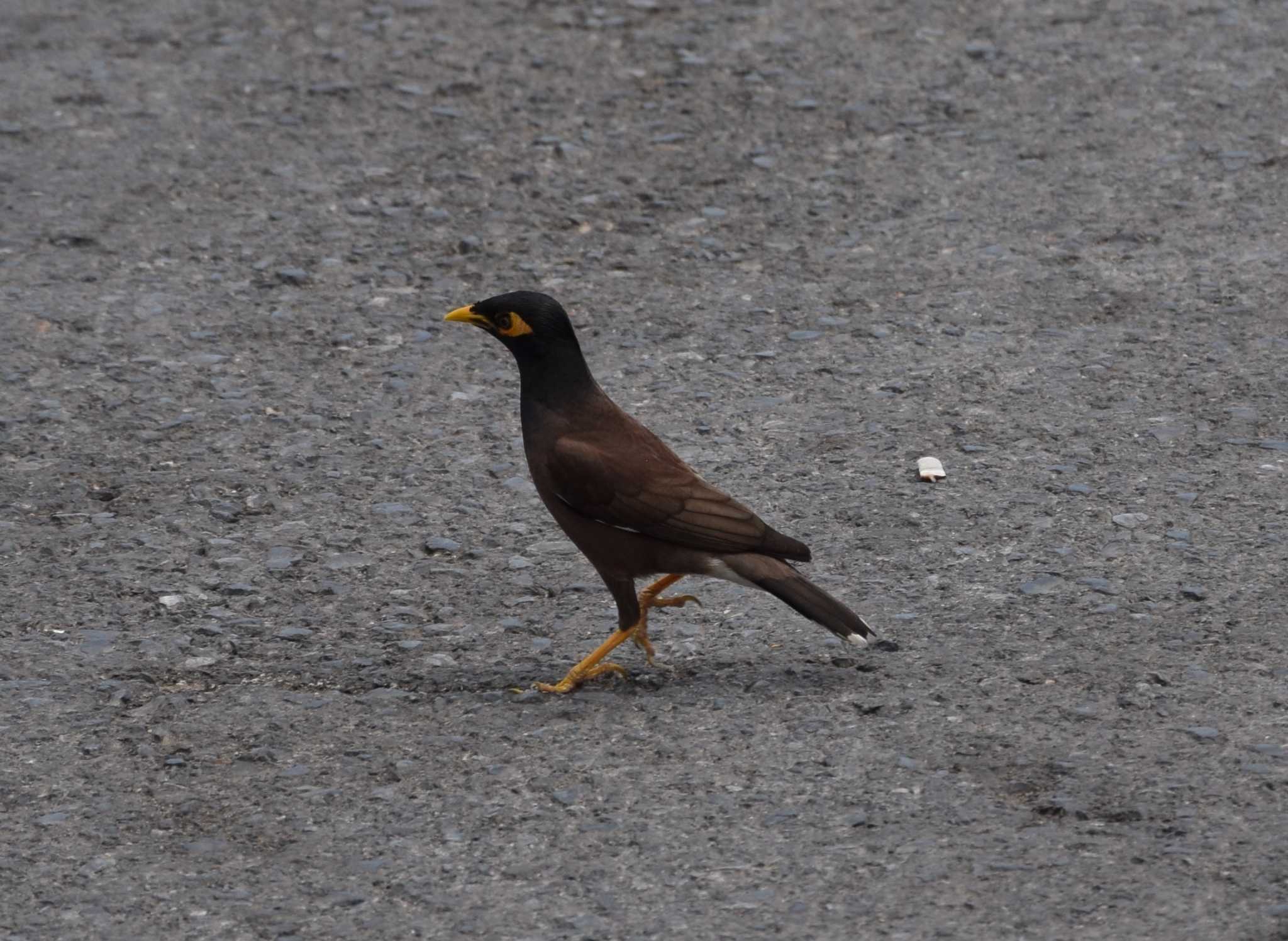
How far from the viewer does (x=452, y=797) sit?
464 cm

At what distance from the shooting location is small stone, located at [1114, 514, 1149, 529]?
5949mm

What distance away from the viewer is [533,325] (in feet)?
18.4

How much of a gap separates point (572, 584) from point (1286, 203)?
415 centimetres

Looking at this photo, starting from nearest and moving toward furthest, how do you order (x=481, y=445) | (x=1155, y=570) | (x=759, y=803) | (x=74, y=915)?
(x=74, y=915) < (x=759, y=803) < (x=1155, y=570) < (x=481, y=445)

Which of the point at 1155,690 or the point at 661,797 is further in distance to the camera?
the point at 1155,690

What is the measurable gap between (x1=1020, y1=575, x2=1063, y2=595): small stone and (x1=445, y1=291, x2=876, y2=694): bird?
0.58 m

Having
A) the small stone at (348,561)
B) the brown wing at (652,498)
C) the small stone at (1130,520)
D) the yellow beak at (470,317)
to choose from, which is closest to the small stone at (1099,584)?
the small stone at (1130,520)

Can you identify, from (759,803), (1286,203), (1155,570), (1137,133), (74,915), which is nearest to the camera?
(74,915)

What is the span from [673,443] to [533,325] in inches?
44.9

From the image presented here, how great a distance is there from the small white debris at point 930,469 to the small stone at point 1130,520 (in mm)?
633

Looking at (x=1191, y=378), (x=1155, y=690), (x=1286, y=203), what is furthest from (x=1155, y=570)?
(x=1286, y=203)

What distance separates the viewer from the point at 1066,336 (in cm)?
720

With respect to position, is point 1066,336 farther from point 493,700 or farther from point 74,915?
point 74,915

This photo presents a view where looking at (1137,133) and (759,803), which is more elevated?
(1137,133)
